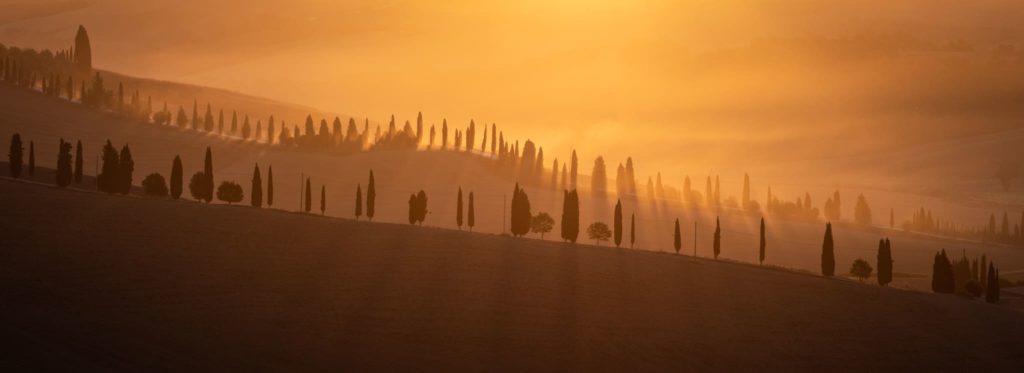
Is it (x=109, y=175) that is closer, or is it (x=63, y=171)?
(x=63, y=171)

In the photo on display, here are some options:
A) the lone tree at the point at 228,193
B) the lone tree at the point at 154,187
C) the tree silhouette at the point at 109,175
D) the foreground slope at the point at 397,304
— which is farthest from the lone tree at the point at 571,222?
the tree silhouette at the point at 109,175

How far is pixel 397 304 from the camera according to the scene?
6159 cm

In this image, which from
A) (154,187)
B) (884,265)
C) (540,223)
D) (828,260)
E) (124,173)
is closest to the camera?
(124,173)

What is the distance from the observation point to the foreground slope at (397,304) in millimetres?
50969

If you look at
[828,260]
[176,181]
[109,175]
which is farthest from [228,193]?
[828,260]

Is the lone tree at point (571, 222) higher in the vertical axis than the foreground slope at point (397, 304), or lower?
higher

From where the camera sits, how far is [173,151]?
176m

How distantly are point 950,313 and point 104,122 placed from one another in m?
147

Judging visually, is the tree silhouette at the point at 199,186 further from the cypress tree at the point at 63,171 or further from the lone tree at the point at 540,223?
the lone tree at the point at 540,223

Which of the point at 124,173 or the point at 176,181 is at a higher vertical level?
the point at 124,173

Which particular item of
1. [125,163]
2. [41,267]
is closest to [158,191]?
[125,163]

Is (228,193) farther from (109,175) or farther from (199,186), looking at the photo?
(109,175)

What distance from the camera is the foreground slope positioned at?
51.0 metres

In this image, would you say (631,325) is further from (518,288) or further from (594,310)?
(518,288)
